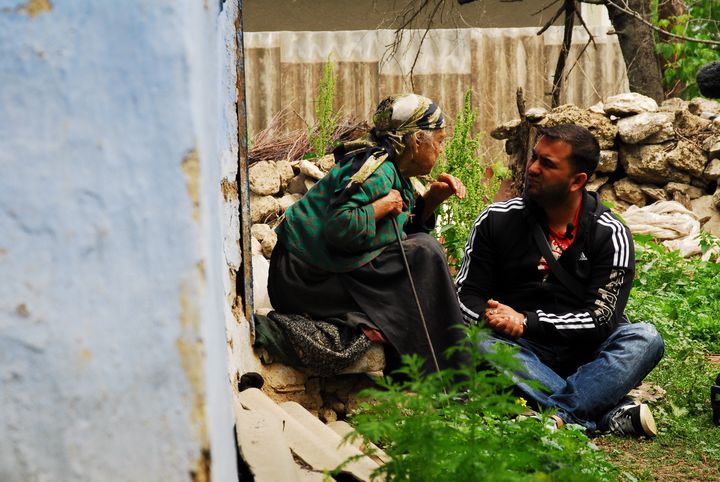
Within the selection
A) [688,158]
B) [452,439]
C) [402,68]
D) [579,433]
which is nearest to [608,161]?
[688,158]

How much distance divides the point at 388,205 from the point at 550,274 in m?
1.06

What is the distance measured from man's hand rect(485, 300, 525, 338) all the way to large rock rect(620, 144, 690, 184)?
552 cm

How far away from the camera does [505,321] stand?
4.77 m

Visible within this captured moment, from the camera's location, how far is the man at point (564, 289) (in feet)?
15.6

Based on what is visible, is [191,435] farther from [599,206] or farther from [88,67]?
[599,206]

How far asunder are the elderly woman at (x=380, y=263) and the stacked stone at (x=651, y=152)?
5.13 m

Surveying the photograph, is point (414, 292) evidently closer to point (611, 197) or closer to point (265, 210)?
point (265, 210)

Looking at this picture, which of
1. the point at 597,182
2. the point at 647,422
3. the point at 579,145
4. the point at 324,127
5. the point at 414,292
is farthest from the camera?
the point at 597,182

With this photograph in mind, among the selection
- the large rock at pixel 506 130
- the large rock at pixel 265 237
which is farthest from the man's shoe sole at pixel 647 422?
the large rock at pixel 506 130

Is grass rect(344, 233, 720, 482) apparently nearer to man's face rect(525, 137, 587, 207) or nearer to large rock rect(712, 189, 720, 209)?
man's face rect(525, 137, 587, 207)

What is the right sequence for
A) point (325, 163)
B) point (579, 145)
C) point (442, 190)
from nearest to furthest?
1. point (442, 190)
2. point (579, 145)
3. point (325, 163)

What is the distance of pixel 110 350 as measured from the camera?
2178 mm

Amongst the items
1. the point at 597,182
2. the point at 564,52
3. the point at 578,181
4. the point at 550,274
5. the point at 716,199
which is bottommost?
the point at 716,199

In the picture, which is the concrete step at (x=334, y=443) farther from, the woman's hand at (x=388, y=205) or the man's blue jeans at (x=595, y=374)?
the man's blue jeans at (x=595, y=374)
